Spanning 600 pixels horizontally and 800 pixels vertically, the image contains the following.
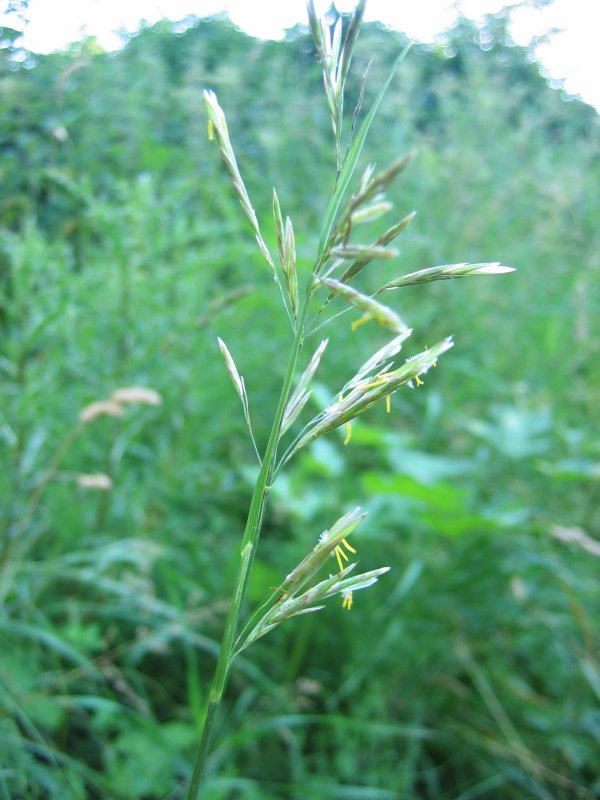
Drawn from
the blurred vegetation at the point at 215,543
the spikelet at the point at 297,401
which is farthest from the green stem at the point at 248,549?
the blurred vegetation at the point at 215,543

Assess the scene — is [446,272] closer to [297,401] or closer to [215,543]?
[297,401]

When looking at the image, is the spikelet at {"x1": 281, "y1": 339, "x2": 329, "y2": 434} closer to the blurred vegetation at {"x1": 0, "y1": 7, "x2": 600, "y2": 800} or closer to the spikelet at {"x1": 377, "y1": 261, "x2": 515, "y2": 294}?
the spikelet at {"x1": 377, "y1": 261, "x2": 515, "y2": 294}

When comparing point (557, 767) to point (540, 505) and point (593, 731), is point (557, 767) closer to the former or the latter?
point (593, 731)

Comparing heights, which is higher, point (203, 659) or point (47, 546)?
point (47, 546)

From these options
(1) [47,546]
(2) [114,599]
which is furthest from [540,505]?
(1) [47,546]

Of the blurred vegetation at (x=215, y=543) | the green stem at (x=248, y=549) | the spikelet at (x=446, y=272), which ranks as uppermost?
the spikelet at (x=446, y=272)

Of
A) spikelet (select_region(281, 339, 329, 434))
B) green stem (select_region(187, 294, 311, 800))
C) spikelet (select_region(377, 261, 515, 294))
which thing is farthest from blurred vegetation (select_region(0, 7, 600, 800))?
spikelet (select_region(377, 261, 515, 294))

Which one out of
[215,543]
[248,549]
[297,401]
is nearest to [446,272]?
[297,401]

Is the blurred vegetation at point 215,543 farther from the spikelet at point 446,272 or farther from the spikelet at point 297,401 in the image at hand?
the spikelet at point 446,272
